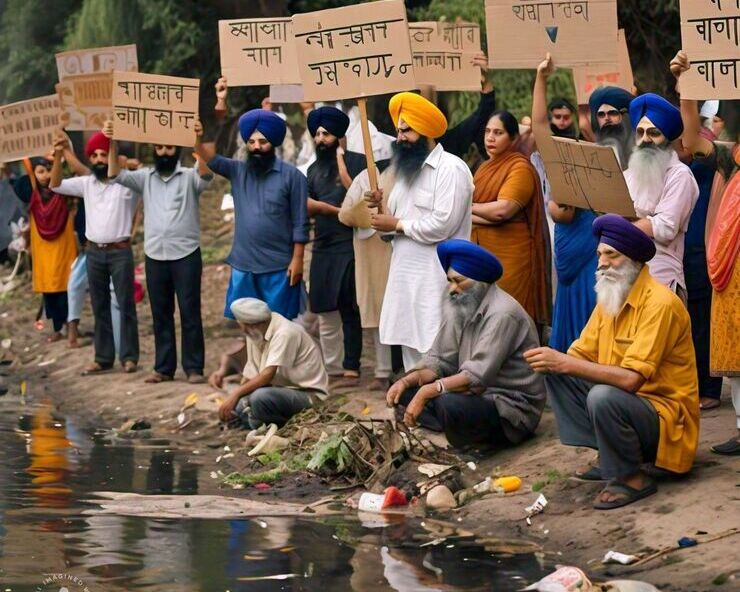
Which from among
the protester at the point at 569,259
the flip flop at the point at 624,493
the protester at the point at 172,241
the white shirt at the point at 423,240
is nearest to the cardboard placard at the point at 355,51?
the white shirt at the point at 423,240

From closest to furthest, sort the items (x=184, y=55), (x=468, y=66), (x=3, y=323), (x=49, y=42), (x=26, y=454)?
(x=26, y=454) → (x=468, y=66) → (x=3, y=323) → (x=184, y=55) → (x=49, y=42)

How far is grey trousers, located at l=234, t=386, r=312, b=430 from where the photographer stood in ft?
39.8

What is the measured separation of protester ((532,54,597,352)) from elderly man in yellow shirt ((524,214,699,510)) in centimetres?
145

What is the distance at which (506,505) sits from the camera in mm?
9500

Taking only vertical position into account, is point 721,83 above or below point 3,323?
above

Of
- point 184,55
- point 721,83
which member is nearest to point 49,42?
point 184,55

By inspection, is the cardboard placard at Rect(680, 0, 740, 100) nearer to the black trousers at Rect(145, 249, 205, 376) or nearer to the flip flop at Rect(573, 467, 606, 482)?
the flip flop at Rect(573, 467, 606, 482)

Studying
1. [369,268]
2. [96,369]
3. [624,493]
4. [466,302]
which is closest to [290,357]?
[369,268]

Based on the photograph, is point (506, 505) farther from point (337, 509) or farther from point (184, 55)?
point (184, 55)

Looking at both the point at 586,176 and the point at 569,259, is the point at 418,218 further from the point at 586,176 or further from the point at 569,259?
the point at 586,176

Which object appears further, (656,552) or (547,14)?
(547,14)

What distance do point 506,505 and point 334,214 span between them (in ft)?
14.2

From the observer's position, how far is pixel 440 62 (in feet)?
42.3

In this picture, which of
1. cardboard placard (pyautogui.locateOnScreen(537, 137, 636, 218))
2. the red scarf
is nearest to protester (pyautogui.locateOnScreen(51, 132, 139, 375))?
the red scarf
